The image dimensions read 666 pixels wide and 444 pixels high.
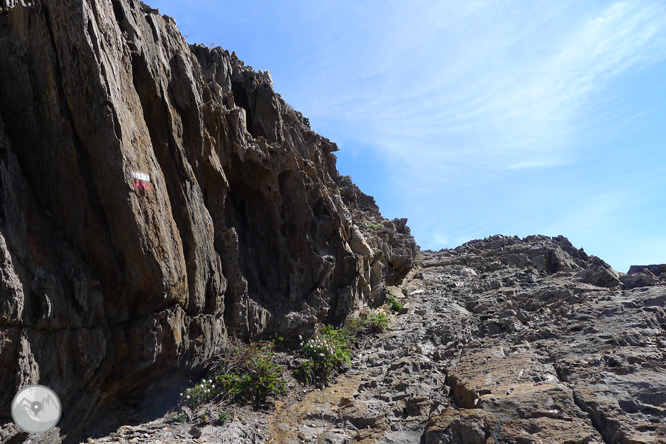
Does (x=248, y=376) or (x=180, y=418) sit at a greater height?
(x=248, y=376)

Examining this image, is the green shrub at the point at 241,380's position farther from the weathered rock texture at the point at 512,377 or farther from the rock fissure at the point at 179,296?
the weathered rock texture at the point at 512,377

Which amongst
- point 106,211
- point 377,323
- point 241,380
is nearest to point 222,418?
point 241,380

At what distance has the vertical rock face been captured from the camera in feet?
24.0

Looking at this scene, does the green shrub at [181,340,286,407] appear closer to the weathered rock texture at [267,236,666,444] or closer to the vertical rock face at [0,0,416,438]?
the vertical rock face at [0,0,416,438]

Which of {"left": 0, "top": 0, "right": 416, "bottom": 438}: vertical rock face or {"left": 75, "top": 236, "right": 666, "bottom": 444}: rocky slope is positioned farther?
{"left": 75, "top": 236, "right": 666, "bottom": 444}: rocky slope

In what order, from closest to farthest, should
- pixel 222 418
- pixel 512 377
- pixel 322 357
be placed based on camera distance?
1. pixel 222 418
2. pixel 512 377
3. pixel 322 357

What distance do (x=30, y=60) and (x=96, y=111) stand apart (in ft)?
4.78

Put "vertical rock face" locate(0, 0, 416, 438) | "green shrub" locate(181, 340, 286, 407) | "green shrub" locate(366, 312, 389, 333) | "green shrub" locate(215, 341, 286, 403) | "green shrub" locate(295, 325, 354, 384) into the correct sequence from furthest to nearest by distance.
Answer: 1. "green shrub" locate(366, 312, 389, 333)
2. "green shrub" locate(295, 325, 354, 384)
3. "green shrub" locate(215, 341, 286, 403)
4. "green shrub" locate(181, 340, 286, 407)
5. "vertical rock face" locate(0, 0, 416, 438)

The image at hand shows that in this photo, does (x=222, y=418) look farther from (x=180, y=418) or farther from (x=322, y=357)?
(x=322, y=357)

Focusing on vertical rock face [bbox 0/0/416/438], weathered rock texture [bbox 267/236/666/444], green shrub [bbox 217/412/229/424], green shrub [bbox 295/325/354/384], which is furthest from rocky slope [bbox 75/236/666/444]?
vertical rock face [bbox 0/0/416/438]

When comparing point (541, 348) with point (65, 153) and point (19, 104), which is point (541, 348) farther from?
point (19, 104)

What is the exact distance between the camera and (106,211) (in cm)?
840

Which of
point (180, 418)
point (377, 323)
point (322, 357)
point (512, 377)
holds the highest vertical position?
point (377, 323)

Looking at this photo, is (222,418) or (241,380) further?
(241,380)
